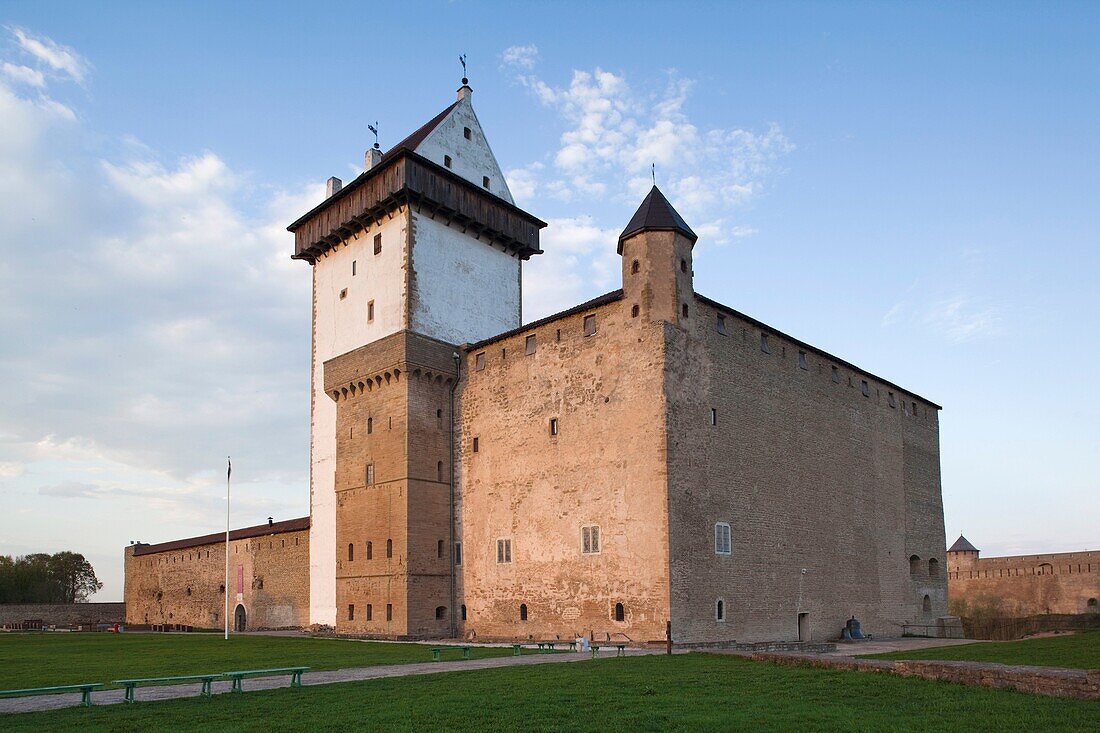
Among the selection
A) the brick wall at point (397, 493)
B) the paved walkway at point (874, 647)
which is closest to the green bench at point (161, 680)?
the brick wall at point (397, 493)

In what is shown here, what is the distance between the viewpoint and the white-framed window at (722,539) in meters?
29.2

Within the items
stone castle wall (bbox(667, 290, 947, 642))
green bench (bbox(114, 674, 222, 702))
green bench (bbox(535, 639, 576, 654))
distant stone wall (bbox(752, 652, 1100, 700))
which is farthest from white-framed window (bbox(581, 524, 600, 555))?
green bench (bbox(114, 674, 222, 702))

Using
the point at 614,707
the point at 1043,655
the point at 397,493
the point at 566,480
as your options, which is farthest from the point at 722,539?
the point at 614,707

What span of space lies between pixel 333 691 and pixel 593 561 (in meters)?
15.3

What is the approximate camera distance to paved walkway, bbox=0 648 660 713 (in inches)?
592

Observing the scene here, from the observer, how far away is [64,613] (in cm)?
6316

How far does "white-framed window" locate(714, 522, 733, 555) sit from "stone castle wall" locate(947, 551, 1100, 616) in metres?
37.7

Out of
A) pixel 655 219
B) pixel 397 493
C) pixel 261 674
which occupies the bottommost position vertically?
pixel 261 674

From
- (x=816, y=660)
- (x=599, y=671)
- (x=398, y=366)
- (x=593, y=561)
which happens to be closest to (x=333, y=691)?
(x=599, y=671)

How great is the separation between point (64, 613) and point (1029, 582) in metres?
70.2

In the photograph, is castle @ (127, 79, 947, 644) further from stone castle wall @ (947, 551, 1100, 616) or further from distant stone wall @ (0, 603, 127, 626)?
distant stone wall @ (0, 603, 127, 626)

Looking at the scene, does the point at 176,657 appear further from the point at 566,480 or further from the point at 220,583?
the point at 220,583

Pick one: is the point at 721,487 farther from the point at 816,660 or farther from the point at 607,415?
the point at 816,660

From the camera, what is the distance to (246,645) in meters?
29.8
